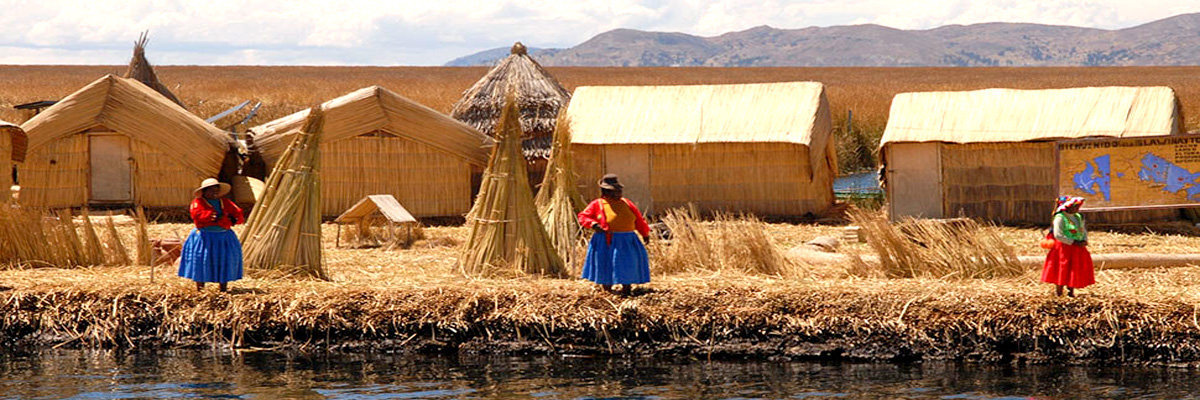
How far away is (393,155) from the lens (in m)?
16.8

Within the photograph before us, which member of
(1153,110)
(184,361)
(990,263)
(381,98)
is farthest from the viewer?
(381,98)

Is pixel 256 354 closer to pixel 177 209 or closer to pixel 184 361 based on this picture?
pixel 184 361

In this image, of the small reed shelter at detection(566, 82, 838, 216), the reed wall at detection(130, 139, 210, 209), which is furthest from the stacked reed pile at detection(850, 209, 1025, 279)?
the reed wall at detection(130, 139, 210, 209)

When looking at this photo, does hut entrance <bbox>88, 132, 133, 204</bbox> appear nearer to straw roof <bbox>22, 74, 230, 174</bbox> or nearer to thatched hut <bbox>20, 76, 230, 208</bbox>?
thatched hut <bbox>20, 76, 230, 208</bbox>

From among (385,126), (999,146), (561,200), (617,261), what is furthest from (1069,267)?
(385,126)

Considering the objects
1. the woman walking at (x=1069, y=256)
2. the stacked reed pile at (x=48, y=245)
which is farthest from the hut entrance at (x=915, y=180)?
the stacked reed pile at (x=48, y=245)

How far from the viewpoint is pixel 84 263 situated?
1114cm

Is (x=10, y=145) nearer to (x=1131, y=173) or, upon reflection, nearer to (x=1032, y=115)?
(x=1032, y=115)

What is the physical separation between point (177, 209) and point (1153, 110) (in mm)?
10901

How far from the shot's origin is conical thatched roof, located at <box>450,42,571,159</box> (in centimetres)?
1764

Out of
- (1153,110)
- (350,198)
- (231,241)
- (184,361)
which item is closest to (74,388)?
(184,361)

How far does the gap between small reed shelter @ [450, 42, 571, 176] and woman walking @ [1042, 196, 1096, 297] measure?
9033 mm

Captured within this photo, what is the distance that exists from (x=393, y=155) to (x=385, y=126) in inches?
15.5

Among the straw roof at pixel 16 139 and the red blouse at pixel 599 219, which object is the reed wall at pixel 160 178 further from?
the red blouse at pixel 599 219
